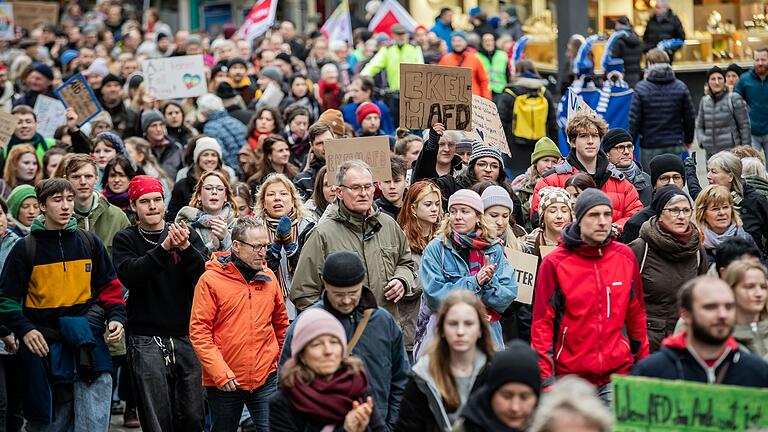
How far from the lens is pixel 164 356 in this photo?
912 cm

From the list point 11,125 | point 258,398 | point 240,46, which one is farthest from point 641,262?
point 240,46

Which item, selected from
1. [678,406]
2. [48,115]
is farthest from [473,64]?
[678,406]

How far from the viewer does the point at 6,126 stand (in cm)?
1343

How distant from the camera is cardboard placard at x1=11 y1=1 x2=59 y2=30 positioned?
30.3m

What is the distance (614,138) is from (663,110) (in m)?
3.73

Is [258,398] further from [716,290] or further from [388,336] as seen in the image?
[716,290]

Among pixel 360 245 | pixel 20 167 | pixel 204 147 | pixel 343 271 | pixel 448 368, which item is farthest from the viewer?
pixel 20 167

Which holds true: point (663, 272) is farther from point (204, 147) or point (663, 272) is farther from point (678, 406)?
point (204, 147)

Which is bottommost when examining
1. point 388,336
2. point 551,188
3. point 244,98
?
point 388,336

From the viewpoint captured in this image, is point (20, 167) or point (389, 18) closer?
point (20, 167)

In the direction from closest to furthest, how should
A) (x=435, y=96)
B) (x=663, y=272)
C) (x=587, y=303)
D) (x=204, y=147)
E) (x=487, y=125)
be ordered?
(x=587, y=303) < (x=663, y=272) < (x=435, y=96) < (x=487, y=125) < (x=204, y=147)

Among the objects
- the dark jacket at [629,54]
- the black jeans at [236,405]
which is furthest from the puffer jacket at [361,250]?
the dark jacket at [629,54]

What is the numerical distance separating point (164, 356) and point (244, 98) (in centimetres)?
933

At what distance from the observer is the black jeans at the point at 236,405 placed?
344 inches
